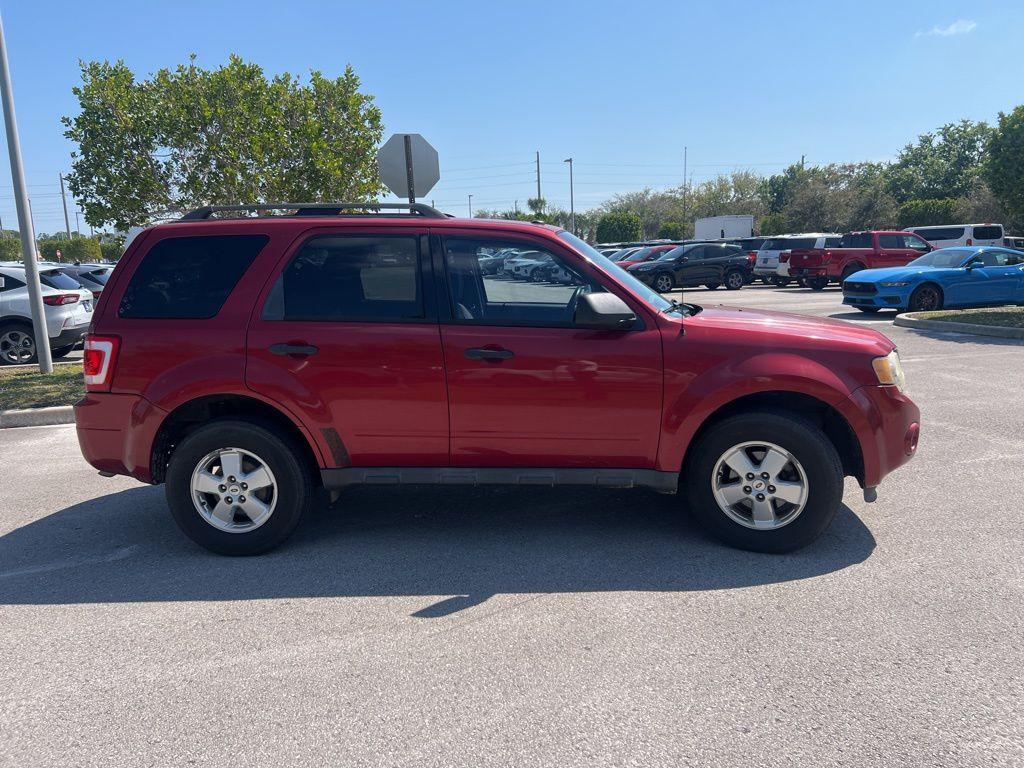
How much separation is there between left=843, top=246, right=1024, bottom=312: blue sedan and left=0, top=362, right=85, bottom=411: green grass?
14.7 m

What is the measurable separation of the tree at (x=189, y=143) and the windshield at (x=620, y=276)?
9.26 m

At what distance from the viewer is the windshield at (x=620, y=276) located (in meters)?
4.43

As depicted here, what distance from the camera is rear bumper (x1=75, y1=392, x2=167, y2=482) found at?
4.33 m

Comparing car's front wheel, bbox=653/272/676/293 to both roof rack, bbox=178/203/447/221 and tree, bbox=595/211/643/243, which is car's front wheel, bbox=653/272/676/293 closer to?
roof rack, bbox=178/203/447/221

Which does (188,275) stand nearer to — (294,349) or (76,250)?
(294,349)

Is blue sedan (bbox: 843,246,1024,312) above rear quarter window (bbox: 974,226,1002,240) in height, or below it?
below

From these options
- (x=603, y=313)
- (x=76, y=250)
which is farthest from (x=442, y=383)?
(x=76, y=250)

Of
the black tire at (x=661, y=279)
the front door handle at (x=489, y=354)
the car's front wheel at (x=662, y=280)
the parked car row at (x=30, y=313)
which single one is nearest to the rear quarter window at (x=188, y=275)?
the front door handle at (x=489, y=354)

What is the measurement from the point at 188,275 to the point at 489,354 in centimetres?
183

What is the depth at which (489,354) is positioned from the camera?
4191mm

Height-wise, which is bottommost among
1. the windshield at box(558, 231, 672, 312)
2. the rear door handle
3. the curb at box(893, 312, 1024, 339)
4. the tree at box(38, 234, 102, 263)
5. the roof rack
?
the curb at box(893, 312, 1024, 339)

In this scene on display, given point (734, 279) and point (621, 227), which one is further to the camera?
point (621, 227)

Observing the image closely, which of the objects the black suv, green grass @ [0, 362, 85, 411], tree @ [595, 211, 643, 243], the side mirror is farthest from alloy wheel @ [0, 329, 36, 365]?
tree @ [595, 211, 643, 243]

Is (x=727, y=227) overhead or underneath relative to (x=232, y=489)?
overhead
